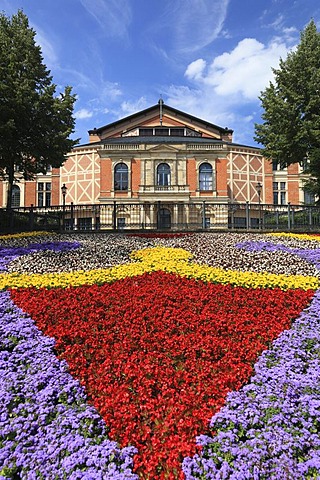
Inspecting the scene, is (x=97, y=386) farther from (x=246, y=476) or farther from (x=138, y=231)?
(x=138, y=231)

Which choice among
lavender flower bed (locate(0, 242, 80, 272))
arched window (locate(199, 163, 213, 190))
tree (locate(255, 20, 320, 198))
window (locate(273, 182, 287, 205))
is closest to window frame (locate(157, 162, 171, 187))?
arched window (locate(199, 163, 213, 190))

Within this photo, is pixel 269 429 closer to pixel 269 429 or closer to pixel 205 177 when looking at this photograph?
pixel 269 429

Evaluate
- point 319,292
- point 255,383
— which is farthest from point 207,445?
point 319,292

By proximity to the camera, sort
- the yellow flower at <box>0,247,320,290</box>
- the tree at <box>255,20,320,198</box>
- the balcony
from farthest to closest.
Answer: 1. the balcony
2. the tree at <box>255,20,320,198</box>
3. the yellow flower at <box>0,247,320,290</box>

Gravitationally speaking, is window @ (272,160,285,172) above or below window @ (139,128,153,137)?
below

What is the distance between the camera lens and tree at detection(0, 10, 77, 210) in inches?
656

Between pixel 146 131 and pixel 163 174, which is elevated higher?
pixel 146 131

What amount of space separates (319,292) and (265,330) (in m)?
2.36

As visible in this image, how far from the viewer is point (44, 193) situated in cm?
5522

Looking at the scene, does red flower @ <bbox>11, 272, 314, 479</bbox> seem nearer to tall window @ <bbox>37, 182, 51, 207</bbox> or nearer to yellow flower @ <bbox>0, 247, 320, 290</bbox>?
yellow flower @ <bbox>0, 247, 320, 290</bbox>

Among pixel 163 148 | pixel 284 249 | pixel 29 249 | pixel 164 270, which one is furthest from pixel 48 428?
pixel 163 148

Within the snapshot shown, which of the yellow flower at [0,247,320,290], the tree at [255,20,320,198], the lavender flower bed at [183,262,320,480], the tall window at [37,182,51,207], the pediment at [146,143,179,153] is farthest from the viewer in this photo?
the tall window at [37,182,51,207]

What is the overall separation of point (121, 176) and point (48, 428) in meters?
37.3

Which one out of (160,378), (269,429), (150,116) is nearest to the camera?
(269,429)
